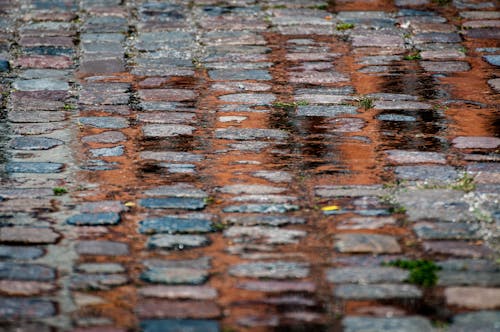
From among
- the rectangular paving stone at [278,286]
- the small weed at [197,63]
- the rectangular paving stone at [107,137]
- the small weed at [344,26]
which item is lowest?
the rectangular paving stone at [278,286]

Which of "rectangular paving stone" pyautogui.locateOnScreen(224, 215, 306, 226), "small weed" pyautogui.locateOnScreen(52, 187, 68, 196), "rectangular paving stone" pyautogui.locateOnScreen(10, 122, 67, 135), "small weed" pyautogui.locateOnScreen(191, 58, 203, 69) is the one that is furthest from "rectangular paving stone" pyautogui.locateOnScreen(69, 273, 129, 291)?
"small weed" pyautogui.locateOnScreen(191, 58, 203, 69)

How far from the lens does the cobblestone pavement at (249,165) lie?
3818mm

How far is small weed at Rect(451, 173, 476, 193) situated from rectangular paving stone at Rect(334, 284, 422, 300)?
45.5 inches

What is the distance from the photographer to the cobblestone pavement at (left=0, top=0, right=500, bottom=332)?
382 centimetres

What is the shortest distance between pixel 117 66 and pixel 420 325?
12.7ft

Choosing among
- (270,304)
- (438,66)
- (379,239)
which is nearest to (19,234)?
(270,304)

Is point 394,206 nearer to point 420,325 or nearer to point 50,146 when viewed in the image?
point 420,325

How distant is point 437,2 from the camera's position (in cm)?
844

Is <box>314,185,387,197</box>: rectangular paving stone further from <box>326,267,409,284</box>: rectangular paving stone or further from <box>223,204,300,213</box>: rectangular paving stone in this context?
<box>326,267,409,284</box>: rectangular paving stone

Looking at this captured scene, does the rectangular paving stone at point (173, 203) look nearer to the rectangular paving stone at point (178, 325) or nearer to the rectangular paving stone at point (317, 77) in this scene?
the rectangular paving stone at point (178, 325)

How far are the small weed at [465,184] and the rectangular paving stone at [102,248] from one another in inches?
65.6

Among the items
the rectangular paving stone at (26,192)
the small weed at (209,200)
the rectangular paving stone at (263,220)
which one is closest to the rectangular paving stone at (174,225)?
the rectangular paving stone at (263,220)

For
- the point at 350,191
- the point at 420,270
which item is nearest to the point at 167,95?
the point at 350,191

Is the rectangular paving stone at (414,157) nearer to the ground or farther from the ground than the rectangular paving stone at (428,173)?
farther from the ground
